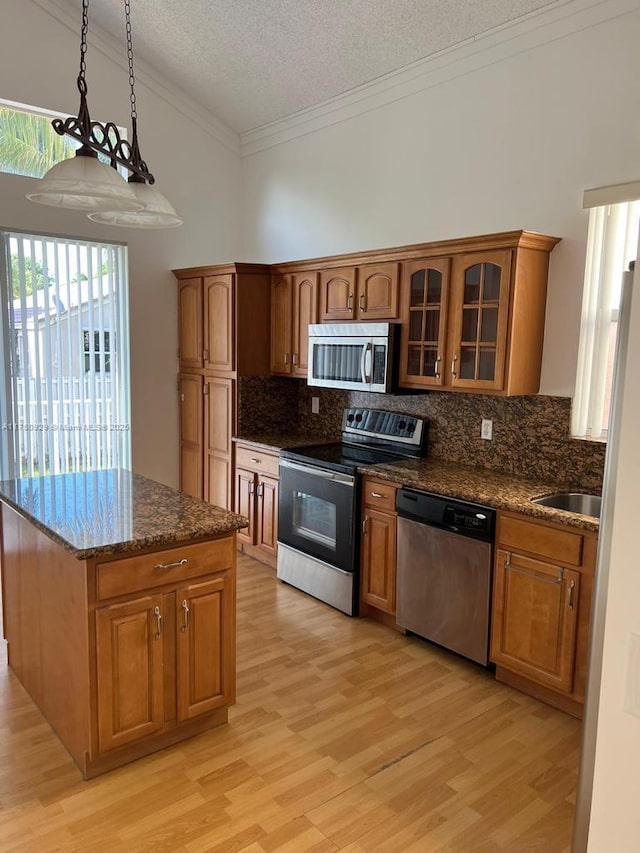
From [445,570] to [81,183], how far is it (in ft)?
7.76

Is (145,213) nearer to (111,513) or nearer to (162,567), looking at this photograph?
(111,513)

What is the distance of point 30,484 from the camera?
3027mm

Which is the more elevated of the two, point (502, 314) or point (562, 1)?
point (562, 1)

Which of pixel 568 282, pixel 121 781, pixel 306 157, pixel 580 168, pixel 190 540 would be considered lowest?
pixel 121 781

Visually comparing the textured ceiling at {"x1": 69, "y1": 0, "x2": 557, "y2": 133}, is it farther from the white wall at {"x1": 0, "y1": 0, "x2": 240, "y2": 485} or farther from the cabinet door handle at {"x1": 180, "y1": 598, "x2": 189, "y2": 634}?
the cabinet door handle at {"x1": 180, "y1": 598, "x2": 189, "y2": 634}

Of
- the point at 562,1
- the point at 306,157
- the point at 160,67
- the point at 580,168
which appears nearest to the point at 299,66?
the point at 306,157

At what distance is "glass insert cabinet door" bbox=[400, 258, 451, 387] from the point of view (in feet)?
11.4

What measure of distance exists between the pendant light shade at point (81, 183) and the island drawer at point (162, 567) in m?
1.25

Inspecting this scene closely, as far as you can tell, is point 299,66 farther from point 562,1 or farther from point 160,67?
point 562,1

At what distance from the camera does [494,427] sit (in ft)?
11.9

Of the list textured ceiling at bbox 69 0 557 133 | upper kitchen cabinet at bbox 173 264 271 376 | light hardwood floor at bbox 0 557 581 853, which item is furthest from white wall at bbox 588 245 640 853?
upper kitchen cabinet at bbox 173 264 271 376

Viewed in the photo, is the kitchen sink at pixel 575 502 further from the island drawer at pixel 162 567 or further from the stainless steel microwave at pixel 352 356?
the island drawer at pixel 162 567

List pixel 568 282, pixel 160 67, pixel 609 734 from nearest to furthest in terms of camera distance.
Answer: pixel 609 734, pixel 568 282, pixel 160 67

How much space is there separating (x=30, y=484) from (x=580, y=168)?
311 centimetres
